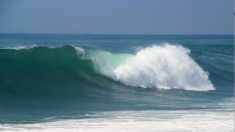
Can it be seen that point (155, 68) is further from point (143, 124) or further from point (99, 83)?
point (143, 124)

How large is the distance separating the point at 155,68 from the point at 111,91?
2.73m

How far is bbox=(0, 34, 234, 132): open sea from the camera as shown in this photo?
8812mm

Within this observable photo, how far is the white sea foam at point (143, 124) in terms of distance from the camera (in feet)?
26.8

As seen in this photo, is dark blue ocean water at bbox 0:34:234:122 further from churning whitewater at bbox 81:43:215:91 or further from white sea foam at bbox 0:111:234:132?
white sea foam at bbox 0:111:234:132

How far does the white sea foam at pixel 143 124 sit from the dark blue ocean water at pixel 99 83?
0.84 m

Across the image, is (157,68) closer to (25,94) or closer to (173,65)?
(173,65)

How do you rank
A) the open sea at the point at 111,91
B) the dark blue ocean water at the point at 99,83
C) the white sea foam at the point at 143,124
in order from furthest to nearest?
1. the dark blue ocean water at the point at 99,83
2. the open sea at the point at 111,91
3. the white sea foam at the point at 143,124

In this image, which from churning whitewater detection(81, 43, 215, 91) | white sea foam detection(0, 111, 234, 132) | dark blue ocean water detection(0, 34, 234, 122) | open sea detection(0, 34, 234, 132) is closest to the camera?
white sea foam detection(0, 111, 234, 132)

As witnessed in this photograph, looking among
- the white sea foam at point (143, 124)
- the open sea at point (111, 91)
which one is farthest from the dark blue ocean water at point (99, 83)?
the white sea foam at point (143, 124)

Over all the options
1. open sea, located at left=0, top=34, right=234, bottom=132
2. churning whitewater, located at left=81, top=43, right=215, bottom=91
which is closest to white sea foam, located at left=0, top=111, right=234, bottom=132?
open sea, located at left=0, top=34, right=234, bottom=132

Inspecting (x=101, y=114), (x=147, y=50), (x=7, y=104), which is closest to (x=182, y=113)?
(x=101, y=114)

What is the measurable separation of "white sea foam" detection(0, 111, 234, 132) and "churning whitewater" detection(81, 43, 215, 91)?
6008mm

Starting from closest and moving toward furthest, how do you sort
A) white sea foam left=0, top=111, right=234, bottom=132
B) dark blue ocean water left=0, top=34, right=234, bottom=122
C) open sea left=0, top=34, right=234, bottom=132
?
white sea foam left=0, top=111, right=234, bottom=132 → open sea left=0, top=34, right=234, bottom=132 → dark blue ocean water left=0, top=34, right=234, bottom=122

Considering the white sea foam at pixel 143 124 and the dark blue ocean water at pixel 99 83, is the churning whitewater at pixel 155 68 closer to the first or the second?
the dark blue ocean water at pixel 99 83
